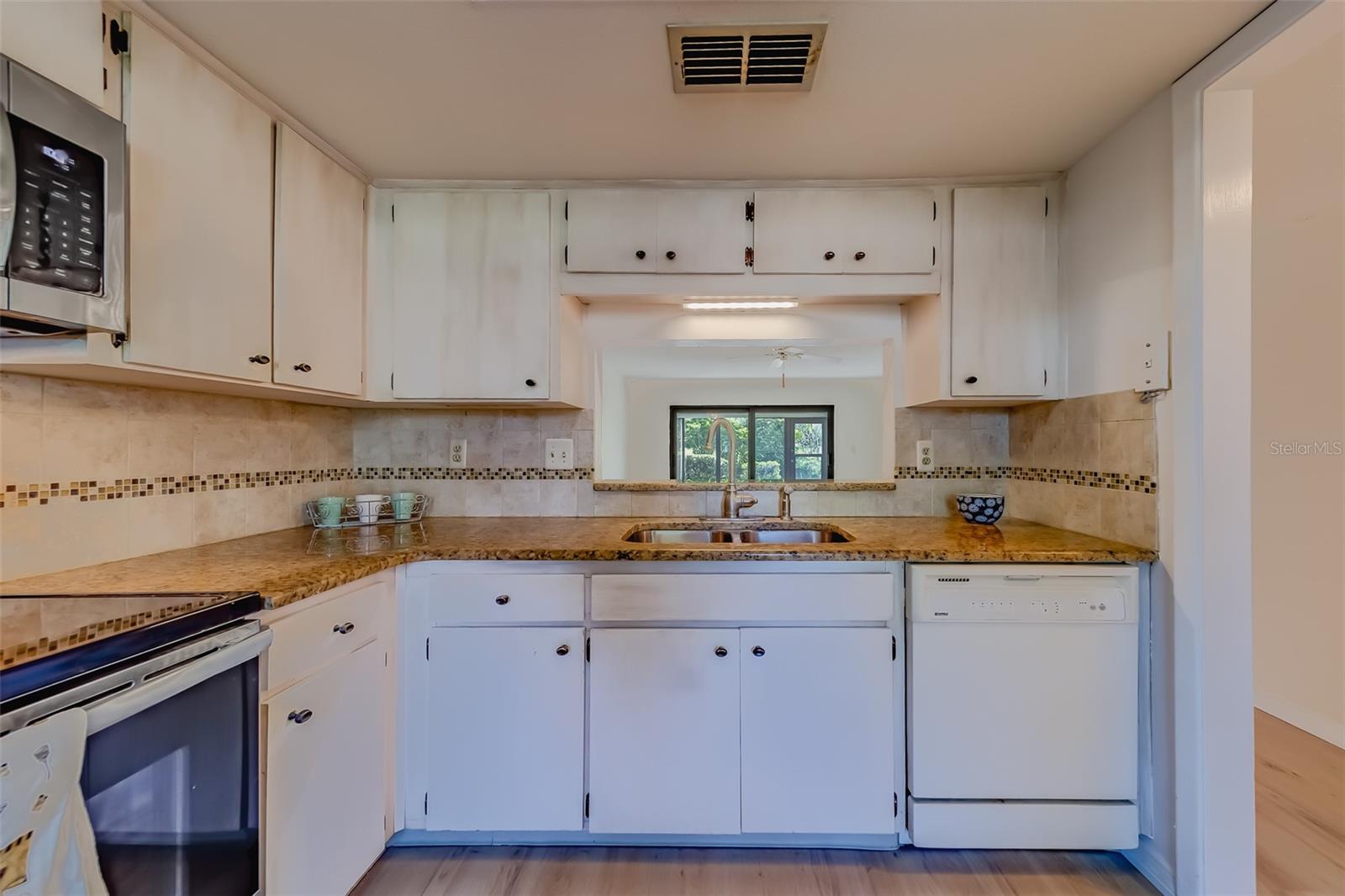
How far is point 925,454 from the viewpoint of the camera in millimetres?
2182

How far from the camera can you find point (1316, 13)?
1094 mm

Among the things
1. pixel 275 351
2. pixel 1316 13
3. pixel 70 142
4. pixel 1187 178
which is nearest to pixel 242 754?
pixel 275 351

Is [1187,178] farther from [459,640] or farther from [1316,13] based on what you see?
[459,640]

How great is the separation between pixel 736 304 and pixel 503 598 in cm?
138

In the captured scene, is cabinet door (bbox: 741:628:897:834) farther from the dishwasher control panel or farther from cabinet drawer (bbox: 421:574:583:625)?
cabinet drawer (bbox: 421:574:583:625)

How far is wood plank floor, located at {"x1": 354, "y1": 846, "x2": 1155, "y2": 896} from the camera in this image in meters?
1.42

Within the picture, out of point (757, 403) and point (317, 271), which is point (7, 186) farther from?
point (757, 403)

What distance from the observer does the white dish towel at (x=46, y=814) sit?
65 centimetres

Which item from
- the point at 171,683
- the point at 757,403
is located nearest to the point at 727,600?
the point at 171,683

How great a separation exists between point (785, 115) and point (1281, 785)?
282 centimetres

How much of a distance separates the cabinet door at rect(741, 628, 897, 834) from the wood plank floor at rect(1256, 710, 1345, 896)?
1.08m

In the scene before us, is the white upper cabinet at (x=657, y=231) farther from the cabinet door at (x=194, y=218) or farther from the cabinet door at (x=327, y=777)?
the cabinet door at (x=327, y=777)

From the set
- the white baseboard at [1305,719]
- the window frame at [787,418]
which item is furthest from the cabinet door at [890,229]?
the window frame at [787,418]

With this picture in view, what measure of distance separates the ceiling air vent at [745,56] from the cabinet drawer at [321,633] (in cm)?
154
